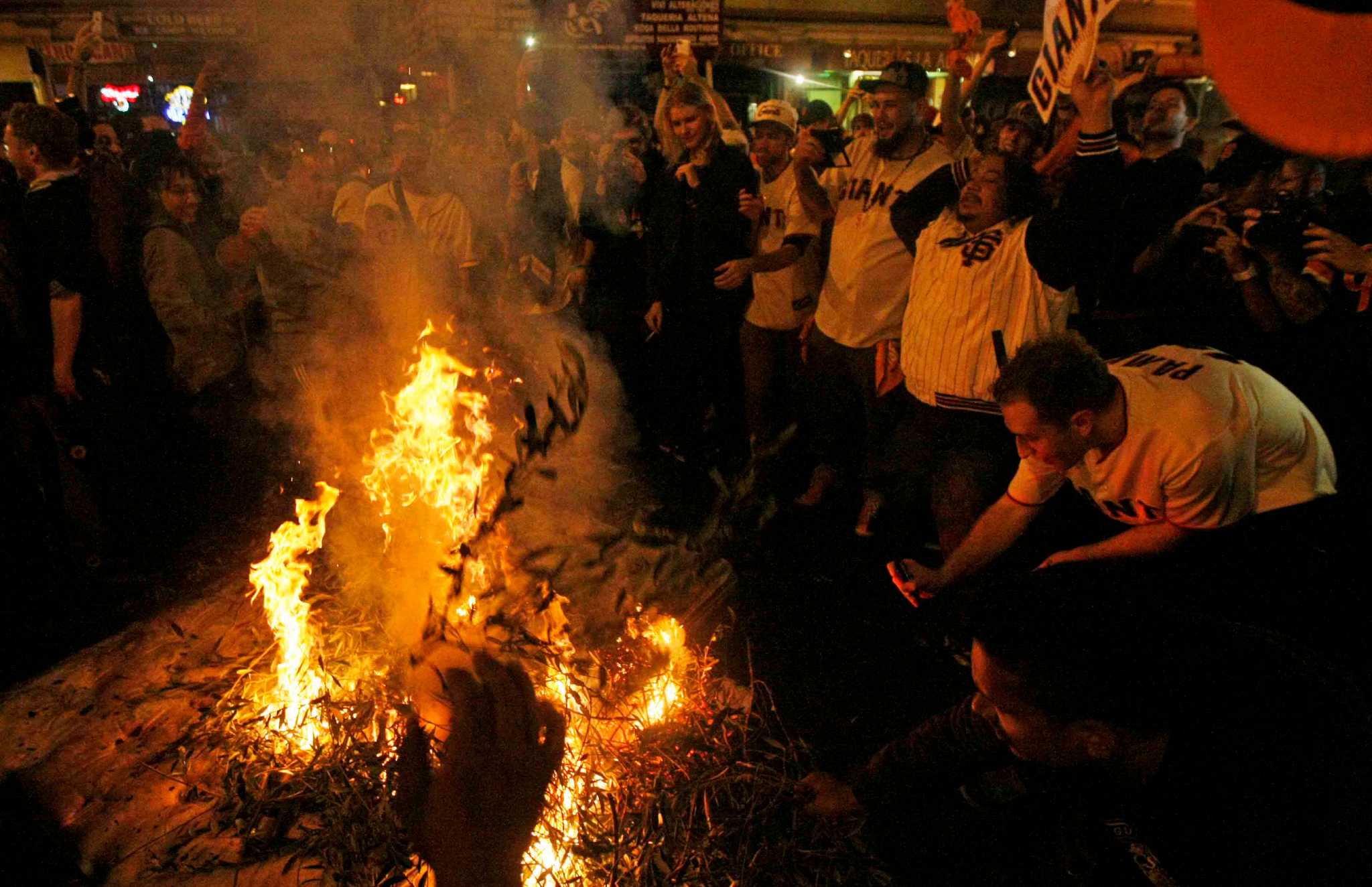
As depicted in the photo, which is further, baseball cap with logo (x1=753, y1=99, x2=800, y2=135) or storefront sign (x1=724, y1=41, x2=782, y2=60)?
storefront sign (x1=724, y1=41, x2=782, y2=60)

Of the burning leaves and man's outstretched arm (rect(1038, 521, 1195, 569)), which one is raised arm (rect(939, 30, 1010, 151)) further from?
the burning leaves

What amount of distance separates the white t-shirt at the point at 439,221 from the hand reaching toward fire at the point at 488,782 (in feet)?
14.3

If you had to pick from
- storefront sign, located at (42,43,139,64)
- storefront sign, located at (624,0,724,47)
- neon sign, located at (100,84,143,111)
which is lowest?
neon sign, located at (100,84,143,111)

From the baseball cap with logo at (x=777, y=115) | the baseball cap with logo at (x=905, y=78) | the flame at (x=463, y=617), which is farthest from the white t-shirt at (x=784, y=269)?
the flame at (x=463, y=617)

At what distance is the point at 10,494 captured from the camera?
489 cm

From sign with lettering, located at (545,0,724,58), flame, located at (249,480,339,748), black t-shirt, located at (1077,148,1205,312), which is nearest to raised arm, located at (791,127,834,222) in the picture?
black t-shirt, located at (1077,148,1205,312)

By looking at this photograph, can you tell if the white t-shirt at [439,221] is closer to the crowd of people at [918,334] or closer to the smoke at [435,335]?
the crowd of people at [918,334]

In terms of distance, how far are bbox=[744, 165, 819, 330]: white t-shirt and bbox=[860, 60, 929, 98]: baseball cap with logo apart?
88cm

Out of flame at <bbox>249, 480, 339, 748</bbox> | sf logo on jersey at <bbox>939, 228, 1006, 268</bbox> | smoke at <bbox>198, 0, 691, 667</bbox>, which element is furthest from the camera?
sf logo on jersey at <bbox>939, 228, 1006, 268</bbox>

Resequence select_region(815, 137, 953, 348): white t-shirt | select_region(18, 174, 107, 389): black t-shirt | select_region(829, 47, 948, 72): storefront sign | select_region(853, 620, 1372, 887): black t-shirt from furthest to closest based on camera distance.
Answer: select_region(829, 47, 948, 72): storefront sign < select_region(815, 137, 953, 348): white t-shirt < select_region(18, 174, 107, 389): black t-shirt < select_region(853, 620, 1372, 887): black t-shirt

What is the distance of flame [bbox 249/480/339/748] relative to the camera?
3.00 m

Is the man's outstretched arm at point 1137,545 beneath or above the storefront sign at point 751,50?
beneath

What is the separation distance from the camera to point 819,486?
17.2ft

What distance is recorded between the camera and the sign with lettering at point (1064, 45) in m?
3.23
